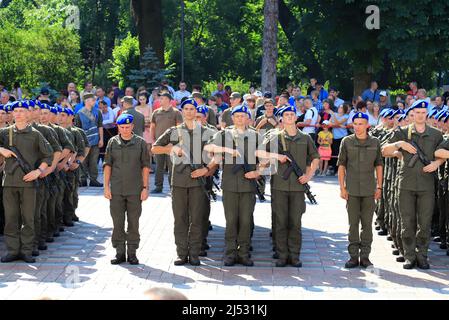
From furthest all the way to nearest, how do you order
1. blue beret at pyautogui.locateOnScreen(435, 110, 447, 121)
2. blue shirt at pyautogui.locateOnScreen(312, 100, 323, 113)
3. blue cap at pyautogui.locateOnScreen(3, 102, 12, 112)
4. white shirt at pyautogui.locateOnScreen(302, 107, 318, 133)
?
1. blue shirt at pyautogui.locateOnScreen(312, 100, 323, 113)
2. white shirt at pyautogui.locateOnScreen(302, 107, 318, 133)
3. blue beret at pyautogui.locateOnScreen(435, 110, 447, 121)
4. blue cap at pyautogui.locateOnScreen(3, 102, 12, 112)

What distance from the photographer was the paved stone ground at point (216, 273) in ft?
30.1

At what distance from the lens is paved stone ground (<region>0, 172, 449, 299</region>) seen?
9180mm

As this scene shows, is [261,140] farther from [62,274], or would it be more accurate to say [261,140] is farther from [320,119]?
[320,119]

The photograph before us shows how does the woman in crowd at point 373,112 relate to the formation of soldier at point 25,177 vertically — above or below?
above

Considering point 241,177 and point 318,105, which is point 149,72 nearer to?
point 318,105

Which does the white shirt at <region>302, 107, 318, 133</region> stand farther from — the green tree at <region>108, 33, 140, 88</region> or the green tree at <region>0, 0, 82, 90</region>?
the green tree at <region>0, 0, 82, 90</region>

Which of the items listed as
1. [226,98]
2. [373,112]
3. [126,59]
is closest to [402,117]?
[373,112]

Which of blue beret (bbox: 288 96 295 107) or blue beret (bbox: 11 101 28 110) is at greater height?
blue beret (bbox: 288 96 295 107)

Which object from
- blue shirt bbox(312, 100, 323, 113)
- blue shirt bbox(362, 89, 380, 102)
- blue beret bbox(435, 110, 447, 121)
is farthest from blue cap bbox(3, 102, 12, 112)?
blue shirt bbox(362, 89, 380, 102)

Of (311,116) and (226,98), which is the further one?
(226,98)

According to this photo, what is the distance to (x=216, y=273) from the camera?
10.2 m

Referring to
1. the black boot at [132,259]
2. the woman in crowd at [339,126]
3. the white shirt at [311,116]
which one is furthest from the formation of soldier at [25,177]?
the woman in crowd at [339,126]

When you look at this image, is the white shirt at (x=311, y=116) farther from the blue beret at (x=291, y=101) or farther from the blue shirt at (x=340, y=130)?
the blue shirt at (x=340, y=130)

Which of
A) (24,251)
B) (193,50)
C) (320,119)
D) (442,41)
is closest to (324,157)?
(320,119)
